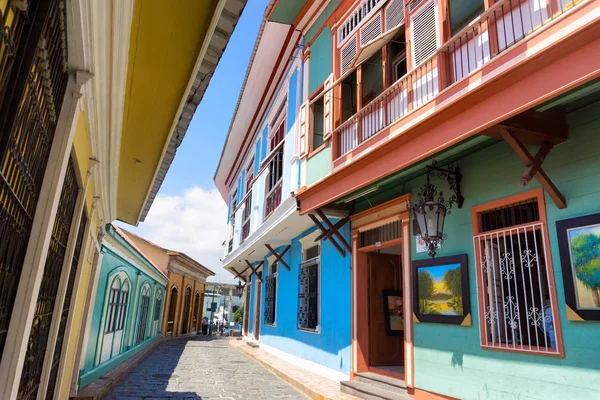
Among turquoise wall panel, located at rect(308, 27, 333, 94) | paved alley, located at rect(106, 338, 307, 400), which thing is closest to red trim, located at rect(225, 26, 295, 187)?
turquoise wall panel, located at rect(308, 27, 333, 94)

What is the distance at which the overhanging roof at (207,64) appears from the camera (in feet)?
8.18

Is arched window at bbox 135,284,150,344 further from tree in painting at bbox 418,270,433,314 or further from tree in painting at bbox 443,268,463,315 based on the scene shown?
tree in painting at bbox 443,268,463,315

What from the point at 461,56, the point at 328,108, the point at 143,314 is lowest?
the point at 143,314

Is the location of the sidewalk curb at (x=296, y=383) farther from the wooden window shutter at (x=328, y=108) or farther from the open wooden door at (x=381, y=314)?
the wooden window shutter at (x=328, y=108)

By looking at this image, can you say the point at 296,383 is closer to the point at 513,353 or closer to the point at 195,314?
the point at 513,353

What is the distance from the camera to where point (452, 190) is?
5.76m

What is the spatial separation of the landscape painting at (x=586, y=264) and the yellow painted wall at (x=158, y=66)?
381cm

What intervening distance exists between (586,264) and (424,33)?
334 cm

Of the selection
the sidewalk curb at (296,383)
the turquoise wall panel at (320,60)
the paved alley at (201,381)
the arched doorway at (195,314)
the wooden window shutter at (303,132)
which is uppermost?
the turquoise wall panel at (320,60)

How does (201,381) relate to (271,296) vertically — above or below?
below

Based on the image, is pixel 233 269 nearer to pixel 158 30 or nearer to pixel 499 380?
pixel 499 380

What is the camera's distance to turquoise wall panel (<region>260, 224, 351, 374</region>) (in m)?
8.06

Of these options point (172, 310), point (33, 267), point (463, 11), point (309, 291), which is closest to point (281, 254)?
point (309, 291)

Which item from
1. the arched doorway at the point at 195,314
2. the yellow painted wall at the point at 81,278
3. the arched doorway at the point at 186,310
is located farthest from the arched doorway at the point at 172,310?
the yellow painted wall at the point at 81,278
